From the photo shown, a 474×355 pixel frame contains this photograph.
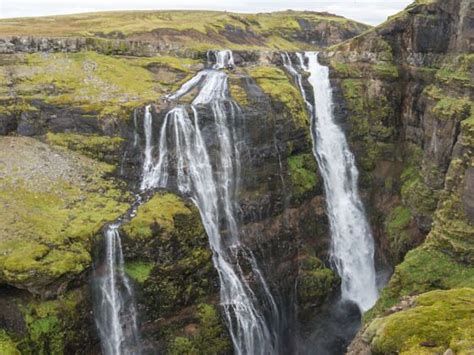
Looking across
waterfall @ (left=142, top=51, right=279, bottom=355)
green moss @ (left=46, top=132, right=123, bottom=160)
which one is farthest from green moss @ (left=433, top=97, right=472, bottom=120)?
green moss @ (left=46, top=132, right=123, bottom=160)

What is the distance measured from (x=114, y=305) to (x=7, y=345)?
5.24 meters

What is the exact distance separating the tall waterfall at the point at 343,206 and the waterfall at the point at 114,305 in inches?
588


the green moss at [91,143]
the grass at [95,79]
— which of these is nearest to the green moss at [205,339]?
the green moss at [91,143]

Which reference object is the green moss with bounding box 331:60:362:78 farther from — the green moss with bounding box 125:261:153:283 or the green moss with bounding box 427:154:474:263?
the green moss with bounding box 125:261:153:283

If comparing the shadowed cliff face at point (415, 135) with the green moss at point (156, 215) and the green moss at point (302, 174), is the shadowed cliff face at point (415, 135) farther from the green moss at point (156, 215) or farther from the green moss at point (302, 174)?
the green moss at point (156, 215)

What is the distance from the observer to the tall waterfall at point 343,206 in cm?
3319

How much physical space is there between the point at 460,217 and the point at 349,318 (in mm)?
9800

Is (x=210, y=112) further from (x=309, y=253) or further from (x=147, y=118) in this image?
(x=309, y=253)

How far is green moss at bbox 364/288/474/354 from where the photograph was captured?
10961 millimetres

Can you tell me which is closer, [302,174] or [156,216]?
[156,216]

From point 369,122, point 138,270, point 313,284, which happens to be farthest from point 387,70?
point 138,270

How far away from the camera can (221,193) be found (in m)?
30.3

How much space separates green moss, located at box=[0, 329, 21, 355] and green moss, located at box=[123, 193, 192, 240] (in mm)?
7248

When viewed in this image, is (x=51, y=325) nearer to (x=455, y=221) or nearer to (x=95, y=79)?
(x=95, y=79)
